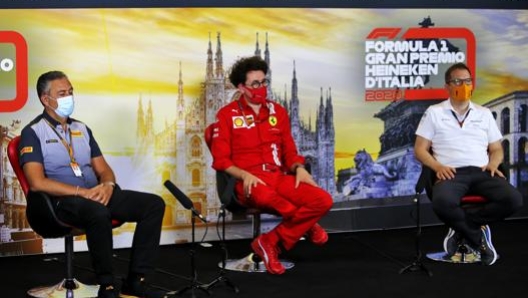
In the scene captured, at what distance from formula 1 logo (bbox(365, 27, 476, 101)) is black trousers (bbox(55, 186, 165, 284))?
2.60 m

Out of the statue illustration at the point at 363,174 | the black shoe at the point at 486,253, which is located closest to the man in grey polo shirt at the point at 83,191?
the black shoe at the point at 486,253

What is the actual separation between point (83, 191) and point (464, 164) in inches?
99.5

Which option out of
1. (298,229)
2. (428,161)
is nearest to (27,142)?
(298,229)

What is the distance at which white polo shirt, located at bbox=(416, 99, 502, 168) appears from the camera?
5387 mm

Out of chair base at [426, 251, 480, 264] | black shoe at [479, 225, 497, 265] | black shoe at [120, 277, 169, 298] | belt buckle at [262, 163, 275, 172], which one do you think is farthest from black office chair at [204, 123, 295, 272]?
black shoe at [479, 225, 497, 265]

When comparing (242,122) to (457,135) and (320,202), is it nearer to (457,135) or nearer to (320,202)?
(320,202)

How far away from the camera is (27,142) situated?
14.5 ft

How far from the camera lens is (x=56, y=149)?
14.8ft

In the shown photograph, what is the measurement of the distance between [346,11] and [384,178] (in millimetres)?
1390

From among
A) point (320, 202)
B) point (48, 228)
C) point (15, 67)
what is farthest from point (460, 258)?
point (15, 67)

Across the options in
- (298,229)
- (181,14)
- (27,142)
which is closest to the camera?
(27,142)

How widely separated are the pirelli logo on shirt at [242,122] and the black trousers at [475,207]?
4.15ft

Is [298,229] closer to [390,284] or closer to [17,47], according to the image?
[390,284]

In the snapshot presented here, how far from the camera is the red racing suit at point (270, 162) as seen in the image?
499cm
